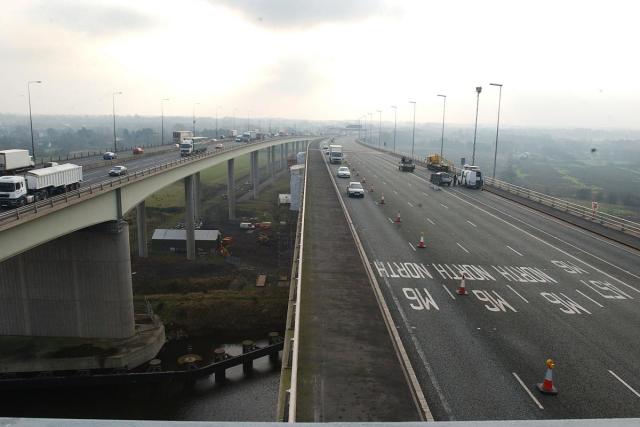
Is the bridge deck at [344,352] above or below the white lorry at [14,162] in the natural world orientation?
below

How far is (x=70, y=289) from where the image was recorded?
33312mm

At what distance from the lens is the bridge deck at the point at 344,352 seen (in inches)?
522

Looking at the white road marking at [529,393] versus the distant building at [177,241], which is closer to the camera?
the white road marking at [529,393]

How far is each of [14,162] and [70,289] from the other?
10558 mm

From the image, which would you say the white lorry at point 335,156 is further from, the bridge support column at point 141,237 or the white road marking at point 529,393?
the white road marking at point 529,393

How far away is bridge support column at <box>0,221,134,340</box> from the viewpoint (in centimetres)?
3303

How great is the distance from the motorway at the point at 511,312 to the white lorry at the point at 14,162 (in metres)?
24.4

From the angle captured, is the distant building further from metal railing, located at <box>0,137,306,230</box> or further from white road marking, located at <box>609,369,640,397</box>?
white road marking, located at <box>609,369,640,397</box>

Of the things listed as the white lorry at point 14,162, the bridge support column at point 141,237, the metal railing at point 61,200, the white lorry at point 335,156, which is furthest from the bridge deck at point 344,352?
the white lorry at point 335,156

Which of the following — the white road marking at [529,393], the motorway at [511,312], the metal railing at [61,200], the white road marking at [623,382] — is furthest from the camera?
the metal railing at [61,200]

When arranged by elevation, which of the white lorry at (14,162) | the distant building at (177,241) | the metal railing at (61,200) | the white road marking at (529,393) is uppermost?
the white lorry at (14,162)

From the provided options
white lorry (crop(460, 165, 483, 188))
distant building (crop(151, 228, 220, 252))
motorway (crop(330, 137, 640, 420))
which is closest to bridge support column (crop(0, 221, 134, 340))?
motorway (crop(330, 137, 640, 420))

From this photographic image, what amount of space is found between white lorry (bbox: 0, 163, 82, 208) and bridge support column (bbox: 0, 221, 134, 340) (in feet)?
10.4

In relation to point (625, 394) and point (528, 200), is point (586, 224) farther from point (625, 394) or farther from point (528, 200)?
point (625, 394)
